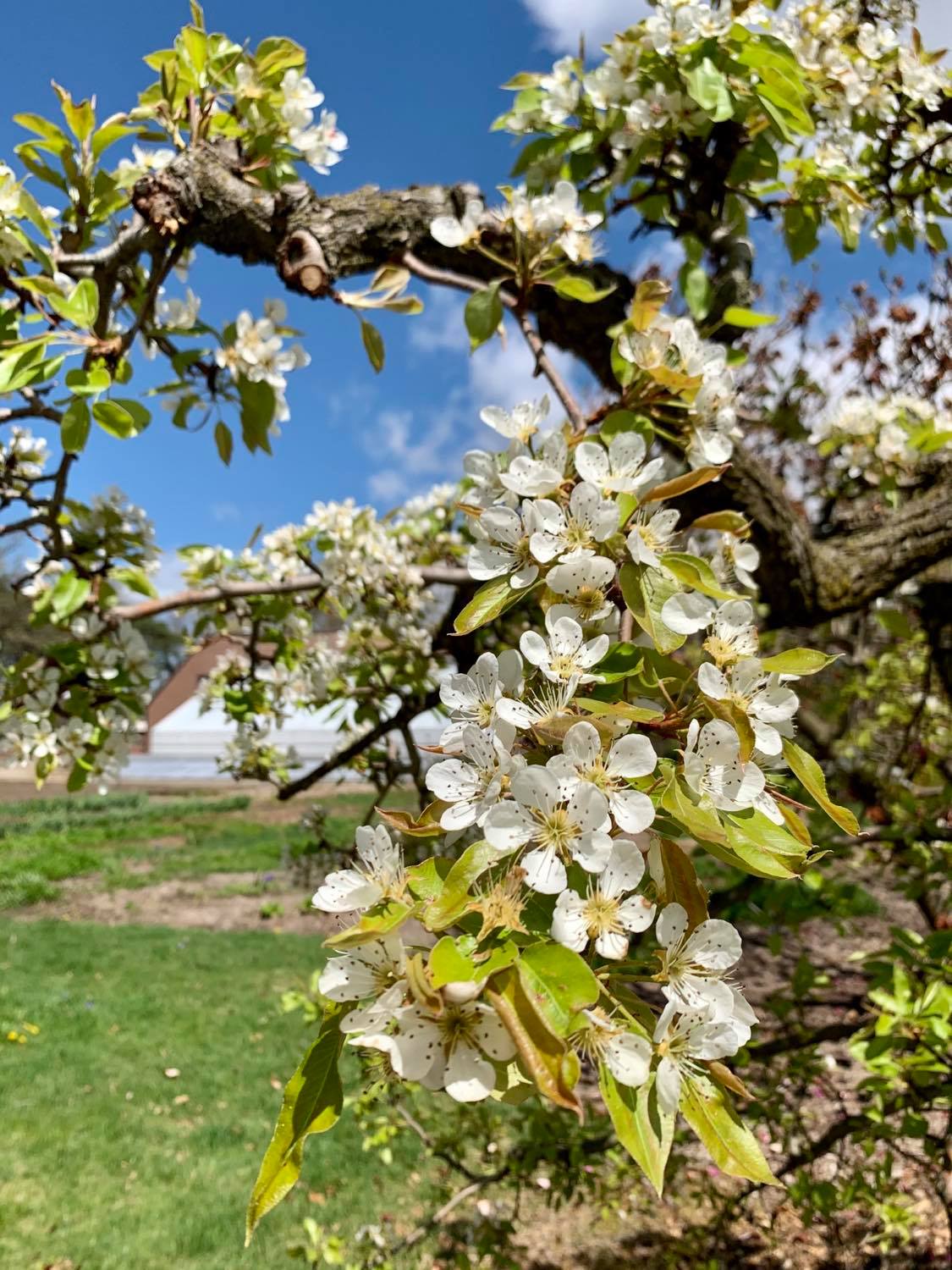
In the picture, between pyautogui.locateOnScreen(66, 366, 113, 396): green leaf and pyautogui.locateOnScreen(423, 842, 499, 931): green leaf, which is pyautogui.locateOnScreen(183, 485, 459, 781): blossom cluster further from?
pyautogui.locateOnScreen(423, 842, 499, 931): green leaf

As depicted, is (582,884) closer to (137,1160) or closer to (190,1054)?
(137,1160)

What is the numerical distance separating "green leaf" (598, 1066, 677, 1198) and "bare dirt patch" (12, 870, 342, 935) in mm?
6854

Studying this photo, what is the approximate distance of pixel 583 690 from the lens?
0.67 meters

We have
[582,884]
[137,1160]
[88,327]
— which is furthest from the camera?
[137,1160]

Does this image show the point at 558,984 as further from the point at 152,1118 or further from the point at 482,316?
the point at 152,1118

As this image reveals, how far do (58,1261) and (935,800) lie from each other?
3.27 meters

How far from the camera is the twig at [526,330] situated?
1.04 meters

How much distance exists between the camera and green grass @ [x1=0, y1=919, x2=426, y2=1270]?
2.98 meters

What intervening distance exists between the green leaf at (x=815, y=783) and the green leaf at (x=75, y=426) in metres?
1.15

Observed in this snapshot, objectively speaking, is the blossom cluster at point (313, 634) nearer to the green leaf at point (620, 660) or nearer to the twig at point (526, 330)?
the twig at point (526, 330)

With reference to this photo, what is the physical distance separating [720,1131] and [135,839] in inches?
495

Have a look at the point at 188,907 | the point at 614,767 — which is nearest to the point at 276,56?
the point at 614,767

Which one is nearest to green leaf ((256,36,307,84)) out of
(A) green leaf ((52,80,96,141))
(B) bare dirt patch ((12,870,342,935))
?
(A) green leaf ((52,80,96,141))

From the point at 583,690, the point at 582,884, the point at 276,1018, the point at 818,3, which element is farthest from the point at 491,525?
the point at 276,1018
